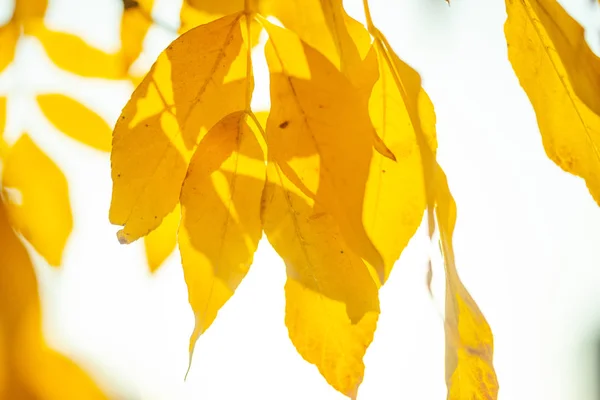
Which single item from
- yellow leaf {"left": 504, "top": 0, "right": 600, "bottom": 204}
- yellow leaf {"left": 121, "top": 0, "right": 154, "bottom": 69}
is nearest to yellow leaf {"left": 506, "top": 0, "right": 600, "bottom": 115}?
yellow leaf {"left": 504, "top": 0, "right": 600, "bottom": 204}

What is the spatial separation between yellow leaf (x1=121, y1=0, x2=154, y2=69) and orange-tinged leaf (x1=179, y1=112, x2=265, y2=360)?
117 millimetres

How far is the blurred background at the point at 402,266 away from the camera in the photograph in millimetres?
312

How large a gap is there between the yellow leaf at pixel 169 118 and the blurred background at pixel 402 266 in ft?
0.22

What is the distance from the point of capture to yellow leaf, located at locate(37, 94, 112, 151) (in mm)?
322

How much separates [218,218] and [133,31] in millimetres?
153

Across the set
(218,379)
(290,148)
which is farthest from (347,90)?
(218,379)

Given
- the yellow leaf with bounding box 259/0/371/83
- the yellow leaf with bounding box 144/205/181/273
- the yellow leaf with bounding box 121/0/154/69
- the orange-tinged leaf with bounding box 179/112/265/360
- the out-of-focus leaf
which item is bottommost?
the out-of-focus leaf

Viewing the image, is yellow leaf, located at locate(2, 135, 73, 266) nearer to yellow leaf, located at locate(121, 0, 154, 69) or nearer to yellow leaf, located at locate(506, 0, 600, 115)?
yellow leaf, located at locate(121, 0, 154, 69)

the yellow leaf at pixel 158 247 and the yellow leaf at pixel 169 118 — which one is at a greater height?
the yellow leaf at pixel 169 118

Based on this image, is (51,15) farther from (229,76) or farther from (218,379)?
(218,379)

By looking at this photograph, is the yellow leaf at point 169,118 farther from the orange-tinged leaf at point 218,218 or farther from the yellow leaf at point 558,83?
the yellow leaf at point 558,83

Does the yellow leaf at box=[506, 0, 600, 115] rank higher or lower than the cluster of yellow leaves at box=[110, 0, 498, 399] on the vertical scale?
higher

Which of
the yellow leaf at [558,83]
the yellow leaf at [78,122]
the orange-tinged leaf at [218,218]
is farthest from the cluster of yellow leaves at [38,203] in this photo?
the yellow leaf at [558,83]

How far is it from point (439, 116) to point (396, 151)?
0.31 feet
